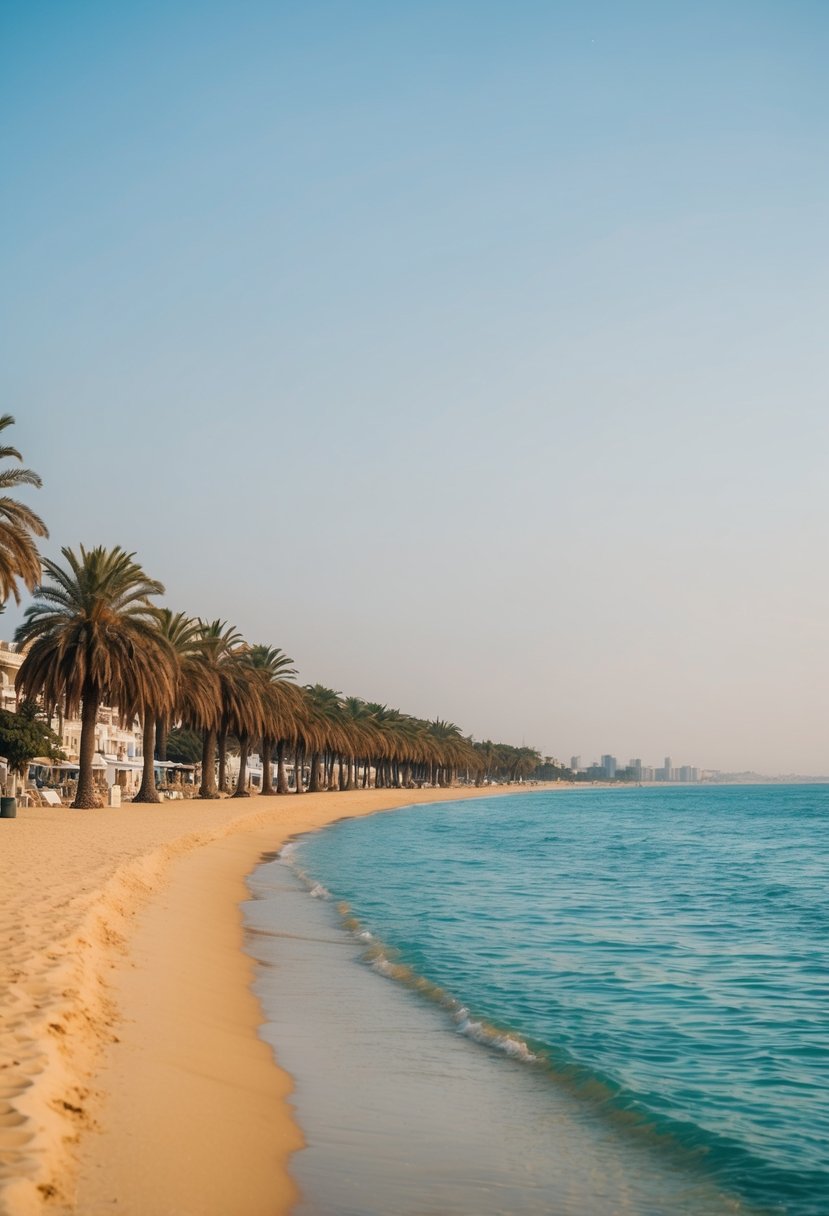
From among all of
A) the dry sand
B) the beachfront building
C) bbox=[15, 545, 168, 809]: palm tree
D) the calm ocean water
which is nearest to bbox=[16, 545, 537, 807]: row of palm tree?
bbox=[15, 545, 168, 809]: palm tree

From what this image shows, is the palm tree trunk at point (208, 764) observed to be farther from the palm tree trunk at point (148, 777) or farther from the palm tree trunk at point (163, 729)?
the palm tree trunk at point (148, 777)

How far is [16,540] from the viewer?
2761cm

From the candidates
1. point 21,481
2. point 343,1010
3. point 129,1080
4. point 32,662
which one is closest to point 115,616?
point 32,662

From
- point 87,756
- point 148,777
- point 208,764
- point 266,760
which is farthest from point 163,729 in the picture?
→ point 87,756

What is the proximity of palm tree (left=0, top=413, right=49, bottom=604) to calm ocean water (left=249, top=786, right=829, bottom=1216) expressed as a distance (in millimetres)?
10912

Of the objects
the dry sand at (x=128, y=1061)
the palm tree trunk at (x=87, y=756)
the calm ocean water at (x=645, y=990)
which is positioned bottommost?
the calm ocean water at (x=645, y=990)

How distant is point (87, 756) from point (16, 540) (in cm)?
1490

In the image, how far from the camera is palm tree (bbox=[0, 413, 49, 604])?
2759cm

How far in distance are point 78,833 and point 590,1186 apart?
22934 millimetres

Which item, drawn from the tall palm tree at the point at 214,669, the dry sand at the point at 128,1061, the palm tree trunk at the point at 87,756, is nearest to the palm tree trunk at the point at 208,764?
the tall palm tree at the point at 214,669

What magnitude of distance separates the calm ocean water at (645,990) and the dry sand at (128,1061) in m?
2.35

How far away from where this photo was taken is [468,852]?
37.7 metres

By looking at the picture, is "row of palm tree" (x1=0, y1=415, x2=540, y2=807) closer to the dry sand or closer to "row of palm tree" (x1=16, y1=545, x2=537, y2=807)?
"row of palm tree" (x1=16, y1=545, x2=537, y2=807)

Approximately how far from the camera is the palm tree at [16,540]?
27.6m
